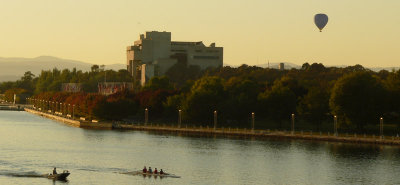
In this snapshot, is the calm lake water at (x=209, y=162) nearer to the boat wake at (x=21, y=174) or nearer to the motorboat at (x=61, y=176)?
the boat wake at (x=21, y=174)

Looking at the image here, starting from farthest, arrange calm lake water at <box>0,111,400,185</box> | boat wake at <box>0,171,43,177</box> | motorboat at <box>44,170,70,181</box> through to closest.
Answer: calm lake water at <box>0,111,400,185</box> → boat wake at <box>0,171,43,177</box> → motorboat at <box>44,170,70,181</box>

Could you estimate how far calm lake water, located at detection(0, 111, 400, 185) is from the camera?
13362 cm

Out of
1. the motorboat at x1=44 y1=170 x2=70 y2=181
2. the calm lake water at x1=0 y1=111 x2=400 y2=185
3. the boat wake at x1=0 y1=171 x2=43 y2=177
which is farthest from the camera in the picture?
the calm lake water at x1=0 y1=111 x2=400 y2=185

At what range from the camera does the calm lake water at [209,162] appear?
13362 centimetres

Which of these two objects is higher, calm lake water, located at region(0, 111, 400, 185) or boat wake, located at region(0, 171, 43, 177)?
→ calm lake water, located at region(0, 111, 400, 185)

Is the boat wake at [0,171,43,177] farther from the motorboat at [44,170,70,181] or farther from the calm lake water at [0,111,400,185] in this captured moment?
the motorboat at [44,170,70,181]

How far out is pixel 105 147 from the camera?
187625mm

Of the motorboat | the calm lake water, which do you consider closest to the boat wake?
the calm lake water

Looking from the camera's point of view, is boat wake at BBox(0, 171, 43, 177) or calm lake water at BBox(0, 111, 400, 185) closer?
boat wake at BBox(0, 171, 43, 177)

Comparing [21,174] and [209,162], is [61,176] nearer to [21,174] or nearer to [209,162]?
[21,174]

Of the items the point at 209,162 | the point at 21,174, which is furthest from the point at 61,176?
the point at 209,162

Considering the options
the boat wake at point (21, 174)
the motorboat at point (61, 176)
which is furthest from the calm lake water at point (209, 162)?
the motorboat at point (61, 176)

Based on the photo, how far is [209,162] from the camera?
159 meters

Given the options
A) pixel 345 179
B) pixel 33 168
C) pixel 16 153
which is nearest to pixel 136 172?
pixel 33 168
